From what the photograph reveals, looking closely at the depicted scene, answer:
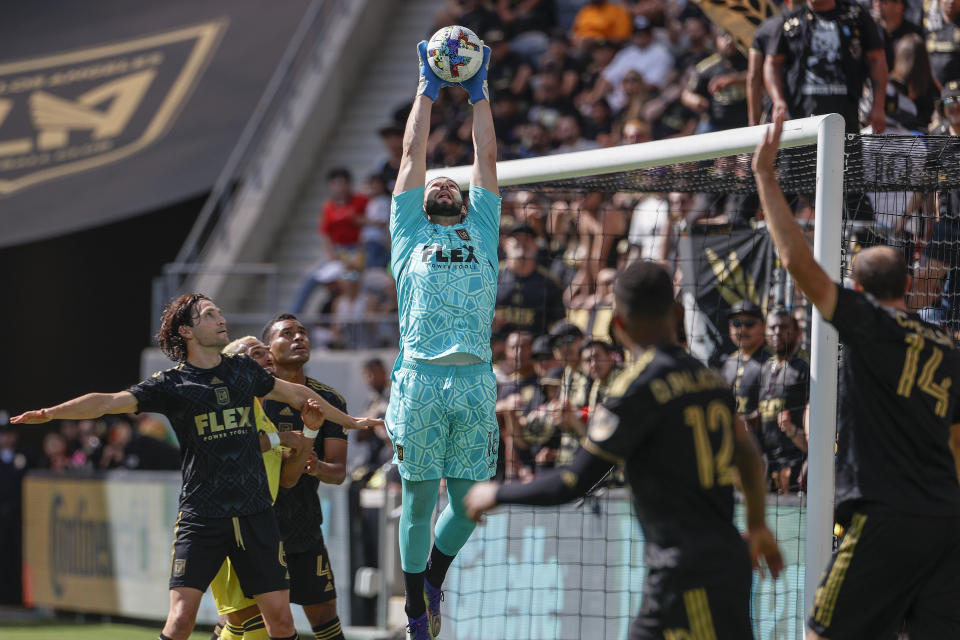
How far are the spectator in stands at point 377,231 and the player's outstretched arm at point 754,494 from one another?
1066cm

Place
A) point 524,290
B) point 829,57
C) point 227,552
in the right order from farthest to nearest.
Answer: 1. point 524,290
2. point 829,57
3. point 227,552

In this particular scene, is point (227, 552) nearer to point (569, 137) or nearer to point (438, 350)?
point (438, 350)

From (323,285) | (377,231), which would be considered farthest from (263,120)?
(377,231)

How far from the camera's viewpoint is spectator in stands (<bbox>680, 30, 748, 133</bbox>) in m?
10.3

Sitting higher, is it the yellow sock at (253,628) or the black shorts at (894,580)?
the black shorts at (894,580)

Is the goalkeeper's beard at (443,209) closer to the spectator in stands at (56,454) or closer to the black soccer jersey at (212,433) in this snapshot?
the black soccer jersey at (212,433)

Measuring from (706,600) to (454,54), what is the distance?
129 inches

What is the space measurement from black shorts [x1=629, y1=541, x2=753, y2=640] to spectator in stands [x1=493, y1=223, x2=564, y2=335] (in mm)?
6921

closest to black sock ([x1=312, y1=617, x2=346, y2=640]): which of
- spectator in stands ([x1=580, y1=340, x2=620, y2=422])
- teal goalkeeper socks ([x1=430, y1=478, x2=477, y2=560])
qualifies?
teal goalkeeper socks ([x1=430, y1=478, x2=477, y2=560])

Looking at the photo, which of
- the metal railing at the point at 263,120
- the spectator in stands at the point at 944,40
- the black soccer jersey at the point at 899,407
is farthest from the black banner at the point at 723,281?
the metal railing at the point at 263,120

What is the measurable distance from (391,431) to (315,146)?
1254 cm

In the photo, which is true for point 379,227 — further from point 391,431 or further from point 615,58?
point 391,431

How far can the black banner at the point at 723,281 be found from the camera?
357 inches

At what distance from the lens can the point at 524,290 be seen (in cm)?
1136
